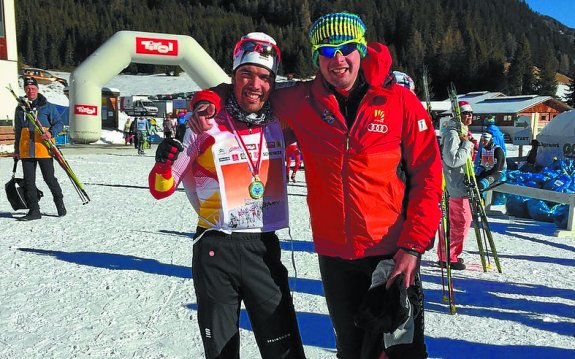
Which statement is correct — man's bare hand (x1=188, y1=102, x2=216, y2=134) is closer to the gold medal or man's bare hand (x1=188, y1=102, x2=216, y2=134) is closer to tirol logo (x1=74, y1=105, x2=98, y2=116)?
→ the gold medal

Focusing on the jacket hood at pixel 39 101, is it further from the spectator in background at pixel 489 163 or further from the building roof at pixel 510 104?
the building roof at pixel 510 104

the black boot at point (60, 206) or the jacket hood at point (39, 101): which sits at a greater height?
the jacket hood at point (39, 101)

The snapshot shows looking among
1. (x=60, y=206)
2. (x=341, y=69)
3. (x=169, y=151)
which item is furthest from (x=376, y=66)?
(x=60, y=206)

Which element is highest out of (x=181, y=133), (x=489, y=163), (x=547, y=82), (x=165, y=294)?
(x=547, y=82)

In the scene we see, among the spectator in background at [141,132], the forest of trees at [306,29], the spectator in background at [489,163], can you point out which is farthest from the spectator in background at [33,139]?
the forest of trees at [306,29]

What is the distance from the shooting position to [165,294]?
412 centimetres

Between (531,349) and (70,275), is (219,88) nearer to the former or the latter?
(531,349)

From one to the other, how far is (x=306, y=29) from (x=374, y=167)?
10380cm

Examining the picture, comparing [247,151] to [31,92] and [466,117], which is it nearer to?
[466,117]

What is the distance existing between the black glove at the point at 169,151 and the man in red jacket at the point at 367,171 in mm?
137

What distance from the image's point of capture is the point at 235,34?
343 ft

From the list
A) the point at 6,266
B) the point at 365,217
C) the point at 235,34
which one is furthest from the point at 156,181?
the point at 235,34

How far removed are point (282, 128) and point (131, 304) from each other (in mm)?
2387

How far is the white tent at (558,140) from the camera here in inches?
552
